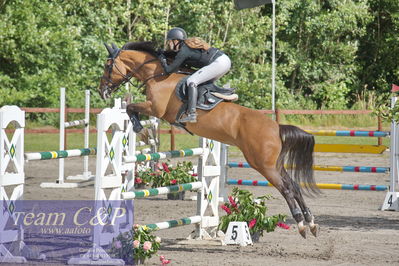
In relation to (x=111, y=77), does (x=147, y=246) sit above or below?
below

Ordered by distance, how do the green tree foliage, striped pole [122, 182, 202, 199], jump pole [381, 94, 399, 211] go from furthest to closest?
the green tree foliage → jump pole [381, 94, 399, 211] → striped pole [122, 182, 202, 199]

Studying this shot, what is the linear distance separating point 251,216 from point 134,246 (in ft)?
5.74

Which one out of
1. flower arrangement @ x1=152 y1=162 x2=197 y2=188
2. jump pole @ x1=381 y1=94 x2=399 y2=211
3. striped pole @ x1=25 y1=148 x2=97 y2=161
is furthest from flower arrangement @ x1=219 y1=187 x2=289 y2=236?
flower arrangement @ x1=152 y1=162 x2=197 y2=188

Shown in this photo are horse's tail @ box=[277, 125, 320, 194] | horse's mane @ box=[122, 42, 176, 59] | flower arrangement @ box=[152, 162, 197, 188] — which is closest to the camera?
horse's tail @ box=[277, 125, 320, 194]

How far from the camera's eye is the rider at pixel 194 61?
7.65 meters

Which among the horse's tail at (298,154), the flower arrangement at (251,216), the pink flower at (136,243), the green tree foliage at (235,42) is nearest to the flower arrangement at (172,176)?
the flower arrangement at (251,216)

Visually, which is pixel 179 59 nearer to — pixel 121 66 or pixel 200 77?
pixel 200 77

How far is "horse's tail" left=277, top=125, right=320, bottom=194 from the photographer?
7715 millimetres

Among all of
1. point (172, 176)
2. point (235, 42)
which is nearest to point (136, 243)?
point (172, 176)

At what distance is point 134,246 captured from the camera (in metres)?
6.56

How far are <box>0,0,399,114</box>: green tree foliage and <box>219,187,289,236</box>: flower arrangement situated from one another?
1340cm

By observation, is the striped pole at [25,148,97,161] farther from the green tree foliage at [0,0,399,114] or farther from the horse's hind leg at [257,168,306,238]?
the green tree foliage at [0,0,399,114]

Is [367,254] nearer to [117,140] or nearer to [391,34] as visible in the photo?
[117,140]

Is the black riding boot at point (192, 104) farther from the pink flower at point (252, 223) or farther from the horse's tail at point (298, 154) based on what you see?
the pink flower at point (252, 223)
